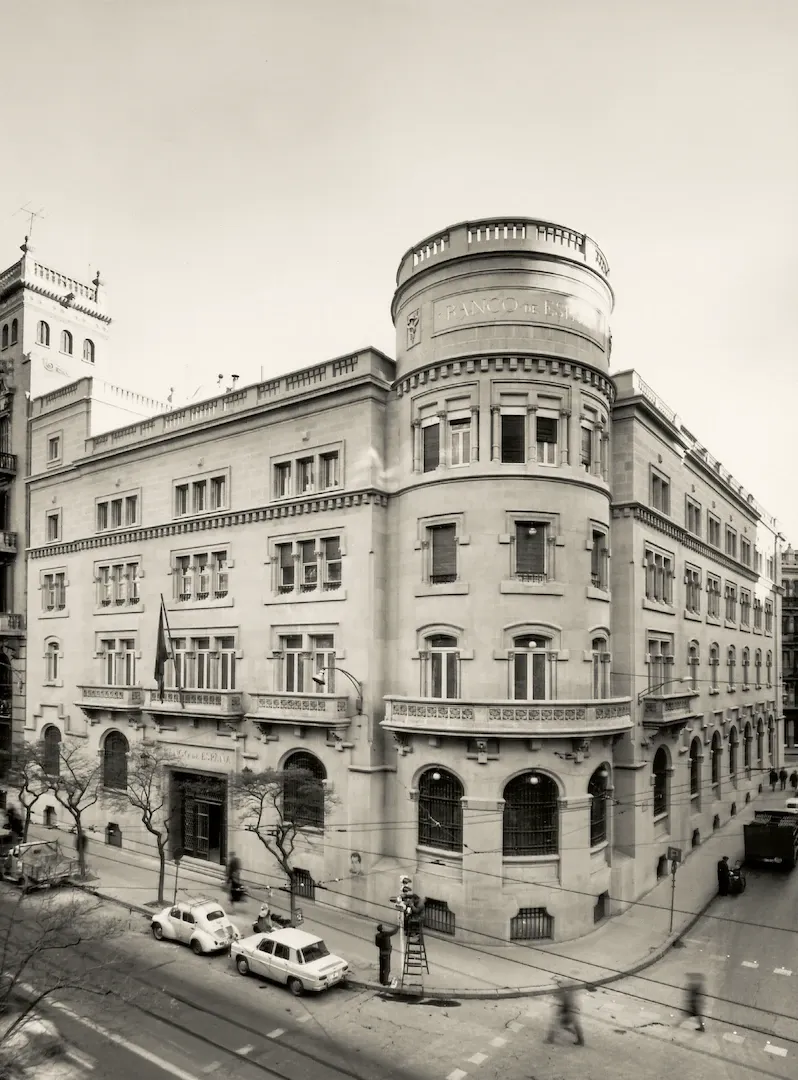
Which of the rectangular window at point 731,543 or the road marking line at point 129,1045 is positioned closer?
the road marking line at point 129,1045

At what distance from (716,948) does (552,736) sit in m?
A: 9.87

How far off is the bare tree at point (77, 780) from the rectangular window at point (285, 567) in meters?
13.0

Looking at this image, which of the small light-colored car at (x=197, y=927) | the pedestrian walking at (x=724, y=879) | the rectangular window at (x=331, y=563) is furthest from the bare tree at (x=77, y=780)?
the pedestrian walking at (x=724, y=879)

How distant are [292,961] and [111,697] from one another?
21640mm

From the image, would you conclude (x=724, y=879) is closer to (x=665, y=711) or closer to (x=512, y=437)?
(x=665, y=711)

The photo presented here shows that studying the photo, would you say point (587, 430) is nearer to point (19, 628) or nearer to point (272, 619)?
point (272, 619)

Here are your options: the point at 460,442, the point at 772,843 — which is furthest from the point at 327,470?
the point at 772,843

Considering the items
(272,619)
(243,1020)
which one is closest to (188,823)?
(272,619)

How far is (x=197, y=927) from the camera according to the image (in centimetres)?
2778

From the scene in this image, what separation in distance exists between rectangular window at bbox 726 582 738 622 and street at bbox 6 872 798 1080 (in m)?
27.5

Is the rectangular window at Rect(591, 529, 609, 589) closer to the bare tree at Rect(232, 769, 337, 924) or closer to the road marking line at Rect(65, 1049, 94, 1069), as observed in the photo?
the bare tree at Rect(232, 769, 337, 924)

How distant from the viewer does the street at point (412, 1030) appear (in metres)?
19.9

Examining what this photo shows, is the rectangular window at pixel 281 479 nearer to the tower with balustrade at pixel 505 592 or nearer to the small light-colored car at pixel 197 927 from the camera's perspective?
the tower with balustrade at pixel 505 592

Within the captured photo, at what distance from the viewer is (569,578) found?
30656 millimetres
